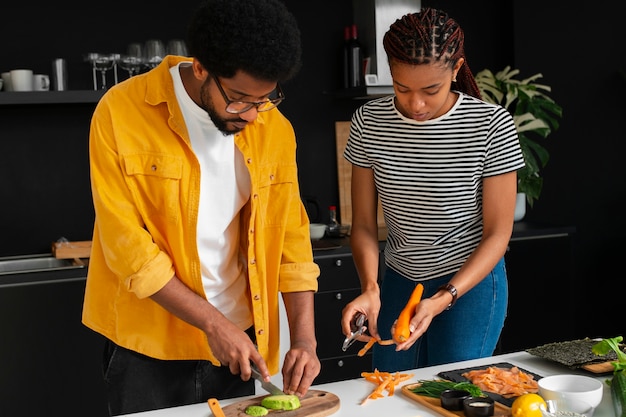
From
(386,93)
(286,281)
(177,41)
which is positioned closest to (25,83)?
(177,41)

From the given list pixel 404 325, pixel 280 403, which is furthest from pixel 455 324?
pixel 280 403

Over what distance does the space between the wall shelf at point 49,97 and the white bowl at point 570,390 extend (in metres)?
2.64

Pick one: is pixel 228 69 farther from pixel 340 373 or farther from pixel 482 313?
pixel 340 373

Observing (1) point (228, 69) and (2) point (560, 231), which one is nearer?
(1) point (228, 69)

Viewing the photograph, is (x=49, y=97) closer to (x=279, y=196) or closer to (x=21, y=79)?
(x=21, y=79)

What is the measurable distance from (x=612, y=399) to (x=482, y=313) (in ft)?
1.75

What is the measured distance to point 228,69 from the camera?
1716mm

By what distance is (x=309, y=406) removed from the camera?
5.98 ft

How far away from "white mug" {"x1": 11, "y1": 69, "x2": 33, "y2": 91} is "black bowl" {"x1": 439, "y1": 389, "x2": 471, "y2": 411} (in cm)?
272

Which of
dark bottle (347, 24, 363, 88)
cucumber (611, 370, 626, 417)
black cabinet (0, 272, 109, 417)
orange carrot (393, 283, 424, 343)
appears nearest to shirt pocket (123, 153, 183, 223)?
orange carrot (393, 283, 424, 343)

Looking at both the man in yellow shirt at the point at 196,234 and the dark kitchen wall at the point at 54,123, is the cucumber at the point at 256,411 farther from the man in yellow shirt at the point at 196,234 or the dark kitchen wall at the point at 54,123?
the dark kitchen wall at the point at 54,123

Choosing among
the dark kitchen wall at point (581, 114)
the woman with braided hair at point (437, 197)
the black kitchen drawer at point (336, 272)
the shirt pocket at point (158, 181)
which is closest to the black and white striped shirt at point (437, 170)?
the woman with braided hair at point (437, 197)

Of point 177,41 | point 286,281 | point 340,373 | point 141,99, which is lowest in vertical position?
point 340,373

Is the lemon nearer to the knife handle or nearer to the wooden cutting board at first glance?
the wooden cutting board
